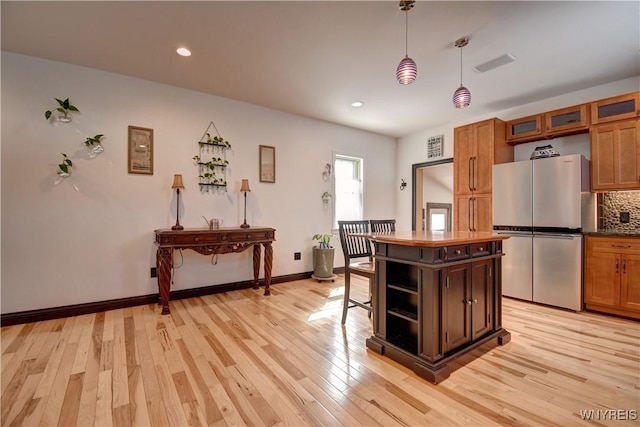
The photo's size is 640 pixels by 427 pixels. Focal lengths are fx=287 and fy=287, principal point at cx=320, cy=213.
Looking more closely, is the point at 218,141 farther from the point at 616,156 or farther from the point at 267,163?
the point at 616,156

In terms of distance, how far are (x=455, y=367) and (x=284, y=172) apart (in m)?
3.36

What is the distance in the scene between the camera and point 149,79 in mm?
3398

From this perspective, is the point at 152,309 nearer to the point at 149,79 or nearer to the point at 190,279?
the point at 190,279

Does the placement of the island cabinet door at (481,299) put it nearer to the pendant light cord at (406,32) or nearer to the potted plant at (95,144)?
the pendant light cord at (406,32)

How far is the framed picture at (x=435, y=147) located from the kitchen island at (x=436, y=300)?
3154 millimetres

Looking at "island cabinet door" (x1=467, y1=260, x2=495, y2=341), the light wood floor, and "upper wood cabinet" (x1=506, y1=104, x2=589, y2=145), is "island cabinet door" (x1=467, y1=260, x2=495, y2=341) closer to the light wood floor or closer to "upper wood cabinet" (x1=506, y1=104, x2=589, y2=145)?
the light wood floor

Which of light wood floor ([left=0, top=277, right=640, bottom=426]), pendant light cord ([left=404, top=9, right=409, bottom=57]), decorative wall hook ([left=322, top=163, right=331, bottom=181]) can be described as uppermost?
pendant light cord ([left=404, top=9, right=409, bottom=57])

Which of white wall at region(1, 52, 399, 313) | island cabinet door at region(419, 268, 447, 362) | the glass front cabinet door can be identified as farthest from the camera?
the glass front cabinet door

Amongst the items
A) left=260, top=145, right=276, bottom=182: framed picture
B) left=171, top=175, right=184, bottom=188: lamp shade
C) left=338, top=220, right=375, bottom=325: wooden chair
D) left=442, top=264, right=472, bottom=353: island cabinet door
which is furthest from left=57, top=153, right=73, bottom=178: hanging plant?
left=442, top=264, right=472, bottom=353: island cabinet door

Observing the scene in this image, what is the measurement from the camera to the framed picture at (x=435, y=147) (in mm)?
5129

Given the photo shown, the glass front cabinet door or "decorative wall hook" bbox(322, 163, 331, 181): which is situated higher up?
the glass front cabinet door

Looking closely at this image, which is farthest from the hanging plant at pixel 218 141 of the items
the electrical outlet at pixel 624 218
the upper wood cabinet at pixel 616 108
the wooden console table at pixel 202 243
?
the electrical outlet at pixel 624 218

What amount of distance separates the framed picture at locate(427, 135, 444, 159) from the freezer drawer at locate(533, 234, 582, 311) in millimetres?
2264

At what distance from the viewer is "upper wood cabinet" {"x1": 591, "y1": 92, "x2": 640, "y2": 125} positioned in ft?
9.76
